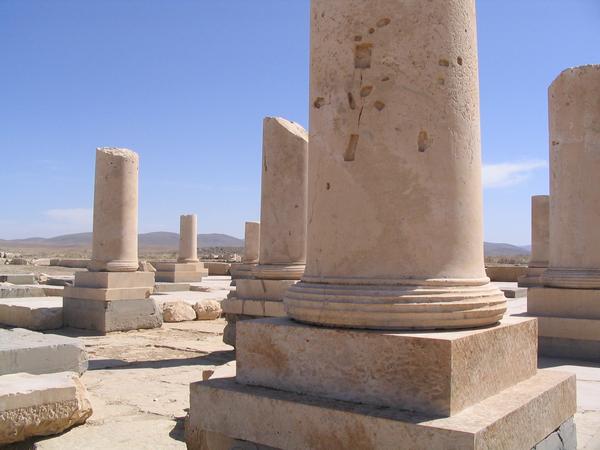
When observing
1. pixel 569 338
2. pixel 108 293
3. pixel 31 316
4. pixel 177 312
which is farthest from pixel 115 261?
pixel 569 338

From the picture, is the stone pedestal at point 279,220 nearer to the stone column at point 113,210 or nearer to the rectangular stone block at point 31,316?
the stone column at point 113,210

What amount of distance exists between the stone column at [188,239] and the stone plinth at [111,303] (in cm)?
1374

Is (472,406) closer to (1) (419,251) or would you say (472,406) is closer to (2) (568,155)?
(1) (419,251)

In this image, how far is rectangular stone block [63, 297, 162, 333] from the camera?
11.9 m

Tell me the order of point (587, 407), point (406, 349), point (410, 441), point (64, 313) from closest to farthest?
point (410, 441), point (406, 349), point (587, 407), point (64, 313)

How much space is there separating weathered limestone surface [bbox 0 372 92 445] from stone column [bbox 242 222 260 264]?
1925 centimetres


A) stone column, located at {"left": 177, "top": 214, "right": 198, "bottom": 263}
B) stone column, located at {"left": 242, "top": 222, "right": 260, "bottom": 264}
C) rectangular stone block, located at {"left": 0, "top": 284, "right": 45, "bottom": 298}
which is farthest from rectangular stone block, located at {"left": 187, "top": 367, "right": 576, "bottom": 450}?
stone column, located at {"left": 177, "top": 214, "right": 198, "bottom": 263}

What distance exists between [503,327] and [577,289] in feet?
17.1

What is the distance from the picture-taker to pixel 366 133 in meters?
3.58

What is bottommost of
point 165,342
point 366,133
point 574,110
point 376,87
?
point 165,342

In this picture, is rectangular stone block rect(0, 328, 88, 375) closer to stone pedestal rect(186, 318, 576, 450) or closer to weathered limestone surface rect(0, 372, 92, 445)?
weathered limestone surface rect(0, 372, 92, 445)

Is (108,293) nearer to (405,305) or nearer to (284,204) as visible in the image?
(284,204)

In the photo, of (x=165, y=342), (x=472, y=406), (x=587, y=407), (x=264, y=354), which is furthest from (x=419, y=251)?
(x=165, y=342)

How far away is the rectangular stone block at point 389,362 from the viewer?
10.1 ft
